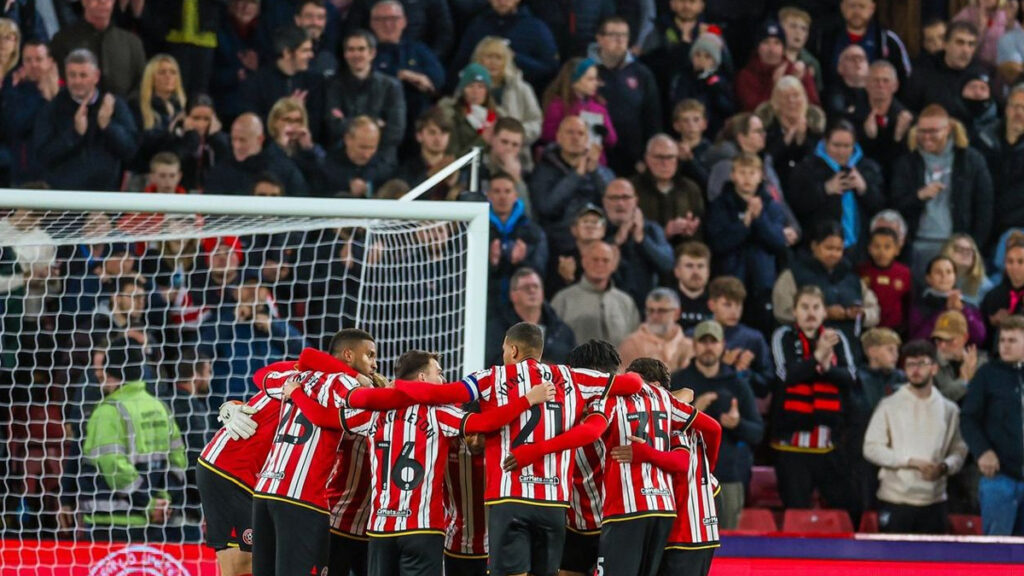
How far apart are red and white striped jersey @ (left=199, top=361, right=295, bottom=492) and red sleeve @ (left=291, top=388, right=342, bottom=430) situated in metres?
0.50

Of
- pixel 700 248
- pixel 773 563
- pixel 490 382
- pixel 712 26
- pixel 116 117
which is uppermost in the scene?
pixel 712 26

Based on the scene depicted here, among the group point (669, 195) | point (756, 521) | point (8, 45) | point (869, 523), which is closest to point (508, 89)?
point (669, 195)

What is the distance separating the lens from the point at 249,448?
25.3 feet

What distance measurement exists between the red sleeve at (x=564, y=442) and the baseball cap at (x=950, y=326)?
5072 millimetres

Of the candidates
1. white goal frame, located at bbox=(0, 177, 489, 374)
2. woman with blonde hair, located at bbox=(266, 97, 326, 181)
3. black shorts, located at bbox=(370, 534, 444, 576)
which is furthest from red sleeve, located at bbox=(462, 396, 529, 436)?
woman with blonde hair, located at bbox=(266, 97, 326, 181)

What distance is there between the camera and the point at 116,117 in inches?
450

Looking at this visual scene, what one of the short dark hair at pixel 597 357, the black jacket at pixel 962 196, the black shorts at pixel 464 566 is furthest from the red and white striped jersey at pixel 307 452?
the black jacket at pixel 962 196

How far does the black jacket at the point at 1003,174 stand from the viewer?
12.4 meters

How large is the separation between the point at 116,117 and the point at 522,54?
3214mm

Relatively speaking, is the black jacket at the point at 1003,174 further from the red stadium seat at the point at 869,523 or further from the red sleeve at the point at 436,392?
the red sleeve at the point at 436,392

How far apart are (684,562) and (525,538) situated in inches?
35.1

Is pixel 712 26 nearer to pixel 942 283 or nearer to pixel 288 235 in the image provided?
pixel 942 283

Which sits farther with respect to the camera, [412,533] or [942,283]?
[942,283]

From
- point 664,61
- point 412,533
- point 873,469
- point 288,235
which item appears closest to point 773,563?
point 873,469
